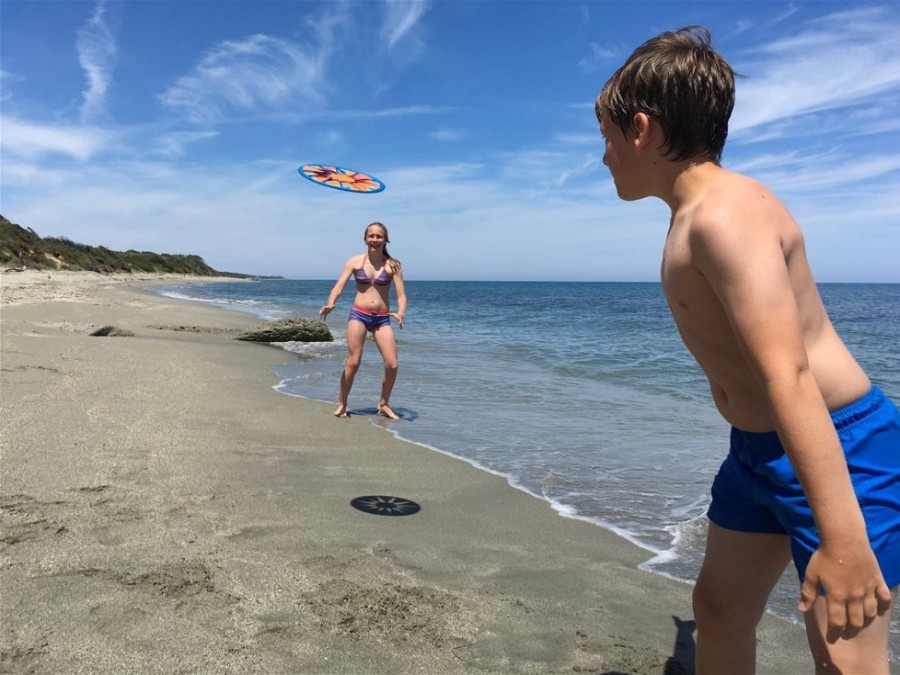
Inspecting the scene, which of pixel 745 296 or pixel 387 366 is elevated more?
pixel 745 296

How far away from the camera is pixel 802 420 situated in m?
1.36

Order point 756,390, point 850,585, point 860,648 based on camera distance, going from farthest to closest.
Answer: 1. point 756,390
2. point 860,648
3. point 850,585

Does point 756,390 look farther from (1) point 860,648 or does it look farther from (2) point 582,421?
(2) point 582,421

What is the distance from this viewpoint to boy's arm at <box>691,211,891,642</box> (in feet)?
4.42

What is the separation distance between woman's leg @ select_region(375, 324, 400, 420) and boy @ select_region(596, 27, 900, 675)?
5.57 meters

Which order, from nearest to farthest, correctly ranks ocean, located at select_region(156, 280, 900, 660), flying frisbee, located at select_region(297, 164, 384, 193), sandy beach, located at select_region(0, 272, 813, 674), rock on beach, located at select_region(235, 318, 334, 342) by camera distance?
sandy beach, located at select_region(0, 272, 813, 674) < ocean, located at select_region(156, 280, 900, 660) < flying frisbee, located at select_region(297, 164, 384, 193) < rock on beach, located at select_region(235, 318, 334, 342)

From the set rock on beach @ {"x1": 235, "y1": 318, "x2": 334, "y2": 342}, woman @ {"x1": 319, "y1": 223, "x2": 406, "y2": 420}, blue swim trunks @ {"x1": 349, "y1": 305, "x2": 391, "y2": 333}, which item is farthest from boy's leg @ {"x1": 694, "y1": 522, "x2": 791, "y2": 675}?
rock on beach @ {"x1": 235, "y1": 318, "x2": 334, "y2": 342}

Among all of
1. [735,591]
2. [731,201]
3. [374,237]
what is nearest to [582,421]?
[374,237]

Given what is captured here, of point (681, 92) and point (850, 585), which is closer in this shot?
point (850, 585)

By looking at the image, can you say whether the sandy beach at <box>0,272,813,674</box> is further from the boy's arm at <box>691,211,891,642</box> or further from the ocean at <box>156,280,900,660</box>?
the boy's arm at <box>691,211,891,642</box>

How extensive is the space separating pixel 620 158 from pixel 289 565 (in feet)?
7.63

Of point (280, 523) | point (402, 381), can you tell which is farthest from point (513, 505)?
point (402, 381)

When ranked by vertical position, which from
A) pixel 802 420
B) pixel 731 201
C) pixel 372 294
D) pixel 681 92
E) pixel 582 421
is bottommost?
pixel 582 421

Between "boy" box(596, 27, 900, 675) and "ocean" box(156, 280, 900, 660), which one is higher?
"boy" box(596, 27, 900, 675)
